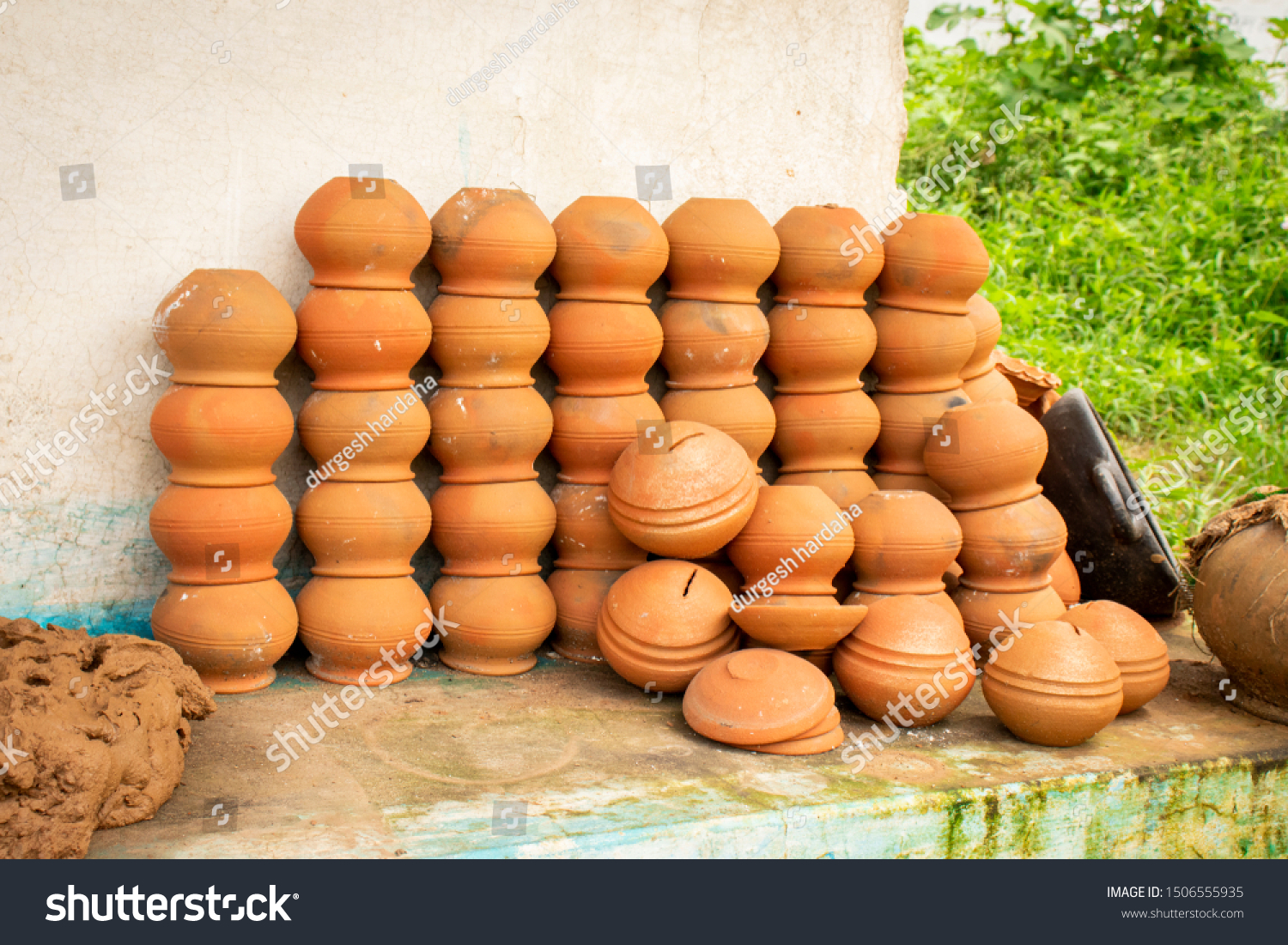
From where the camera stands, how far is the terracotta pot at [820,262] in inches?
167

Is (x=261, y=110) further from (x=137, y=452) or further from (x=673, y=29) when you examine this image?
(x=673, y=29)

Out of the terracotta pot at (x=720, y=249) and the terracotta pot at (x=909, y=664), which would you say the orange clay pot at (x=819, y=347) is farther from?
the terracotta pot at (x=909, y=664)

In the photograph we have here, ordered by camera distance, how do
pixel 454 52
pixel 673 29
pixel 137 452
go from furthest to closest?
pixel 673 29
pixel 454 52
pixel 137 452

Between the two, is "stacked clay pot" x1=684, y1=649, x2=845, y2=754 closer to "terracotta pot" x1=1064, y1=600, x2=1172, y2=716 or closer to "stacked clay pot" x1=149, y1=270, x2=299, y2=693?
"terracotta pot" x1=1064, y1=600, x2=1172, y2=716

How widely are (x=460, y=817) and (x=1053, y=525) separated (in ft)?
8.20

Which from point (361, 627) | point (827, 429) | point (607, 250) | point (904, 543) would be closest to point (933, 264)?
point (827, 429)

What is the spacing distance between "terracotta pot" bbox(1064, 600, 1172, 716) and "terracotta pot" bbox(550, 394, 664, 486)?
5.40ft

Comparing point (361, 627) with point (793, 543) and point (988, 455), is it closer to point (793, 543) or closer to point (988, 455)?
point (793, 543)

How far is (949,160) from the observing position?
9789 millimetres

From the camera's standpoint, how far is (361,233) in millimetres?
3602

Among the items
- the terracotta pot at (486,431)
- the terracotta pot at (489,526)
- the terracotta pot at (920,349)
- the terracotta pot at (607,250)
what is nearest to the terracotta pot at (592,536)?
the terracotta pot at (489,526)

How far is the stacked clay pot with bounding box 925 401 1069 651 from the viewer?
398 cm
